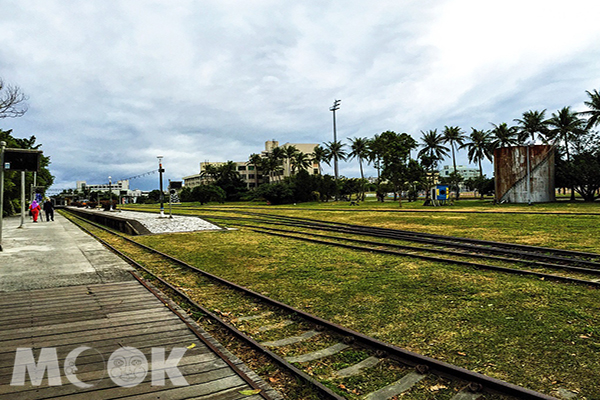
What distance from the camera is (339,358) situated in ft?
14.8

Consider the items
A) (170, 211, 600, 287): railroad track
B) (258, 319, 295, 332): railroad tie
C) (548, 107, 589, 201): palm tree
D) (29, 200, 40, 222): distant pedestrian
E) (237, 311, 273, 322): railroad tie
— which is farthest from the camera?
(548, 107, 589, 201): palm tree

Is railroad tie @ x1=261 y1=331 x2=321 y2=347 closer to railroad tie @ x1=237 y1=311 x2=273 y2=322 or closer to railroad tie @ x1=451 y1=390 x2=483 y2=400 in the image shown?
railroad tie @ x1=237 y1=311 x2=273 y2=322

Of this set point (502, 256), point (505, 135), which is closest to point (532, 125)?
point (505, 135)

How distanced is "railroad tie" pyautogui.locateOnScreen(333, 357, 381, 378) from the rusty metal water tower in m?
41.2

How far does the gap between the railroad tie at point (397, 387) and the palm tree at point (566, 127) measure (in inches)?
2201

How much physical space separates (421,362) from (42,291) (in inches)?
278

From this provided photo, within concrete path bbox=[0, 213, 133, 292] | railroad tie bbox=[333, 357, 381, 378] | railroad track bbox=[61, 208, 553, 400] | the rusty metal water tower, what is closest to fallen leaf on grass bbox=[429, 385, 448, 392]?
railroad track bbox=[61, 208, 553, 400]

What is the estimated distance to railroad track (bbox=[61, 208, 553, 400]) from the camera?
365cm

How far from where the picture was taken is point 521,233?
15.6 meters

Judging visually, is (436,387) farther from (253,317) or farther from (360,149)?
(360,149)

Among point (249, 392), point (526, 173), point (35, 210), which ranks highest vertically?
point (526, 173)

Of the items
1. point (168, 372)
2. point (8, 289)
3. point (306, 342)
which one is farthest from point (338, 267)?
point (8, 289)

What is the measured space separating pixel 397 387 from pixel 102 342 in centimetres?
358

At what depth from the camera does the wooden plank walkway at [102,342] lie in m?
3.41
